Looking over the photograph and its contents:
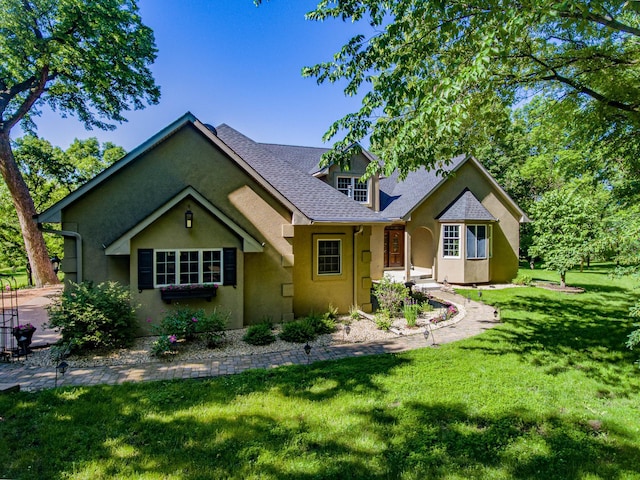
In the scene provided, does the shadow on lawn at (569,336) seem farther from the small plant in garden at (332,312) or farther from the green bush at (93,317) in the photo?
the green bush at (93,317)

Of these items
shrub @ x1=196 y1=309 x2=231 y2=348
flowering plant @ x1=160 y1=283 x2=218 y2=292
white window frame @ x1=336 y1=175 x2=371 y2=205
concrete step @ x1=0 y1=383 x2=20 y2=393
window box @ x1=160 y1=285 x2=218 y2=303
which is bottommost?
concrete step @ x1=0 y1=383 x2=20 y2=393

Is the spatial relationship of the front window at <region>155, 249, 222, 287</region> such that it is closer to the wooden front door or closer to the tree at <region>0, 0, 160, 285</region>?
the tree at <region>0, 0, 160, 285</region>

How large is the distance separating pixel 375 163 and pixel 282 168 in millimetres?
6319

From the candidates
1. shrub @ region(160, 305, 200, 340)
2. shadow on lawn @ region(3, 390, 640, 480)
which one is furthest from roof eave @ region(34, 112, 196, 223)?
shadow on lawn @ region(3, 390, 640, 480)

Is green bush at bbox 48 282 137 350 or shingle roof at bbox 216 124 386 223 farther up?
shingle roof at bbox 216 124 386 223

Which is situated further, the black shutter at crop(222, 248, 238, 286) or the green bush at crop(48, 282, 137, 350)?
the black shutter at crop(222, 248, 238, 286)

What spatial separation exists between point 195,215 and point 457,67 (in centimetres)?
766

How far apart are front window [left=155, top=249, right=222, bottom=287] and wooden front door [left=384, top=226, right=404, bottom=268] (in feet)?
43.4

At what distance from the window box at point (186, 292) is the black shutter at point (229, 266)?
16.6 inches

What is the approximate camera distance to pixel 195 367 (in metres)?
6.89

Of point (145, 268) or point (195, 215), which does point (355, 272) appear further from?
point (145, 268)

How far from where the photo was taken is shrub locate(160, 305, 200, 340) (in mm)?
8055

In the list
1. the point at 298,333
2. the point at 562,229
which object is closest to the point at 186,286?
the point at 298,333

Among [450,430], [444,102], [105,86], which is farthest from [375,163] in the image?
[105,86]
